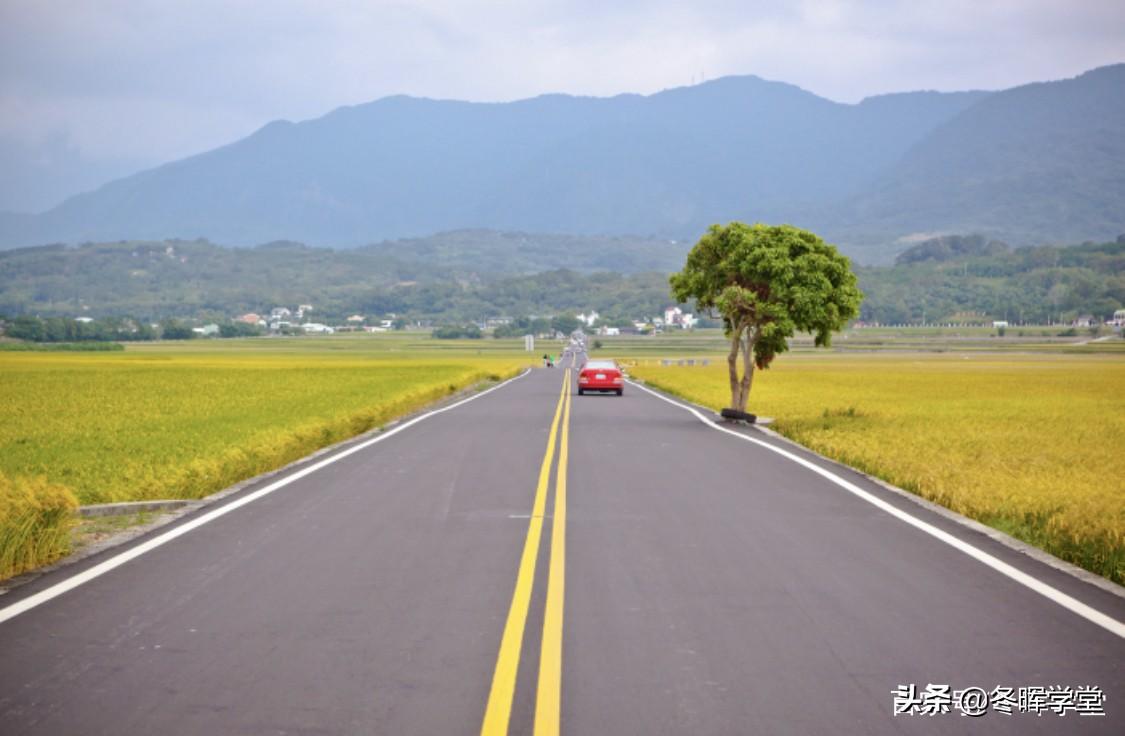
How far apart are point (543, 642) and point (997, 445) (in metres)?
17.9

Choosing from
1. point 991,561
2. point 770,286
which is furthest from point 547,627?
point 770,286

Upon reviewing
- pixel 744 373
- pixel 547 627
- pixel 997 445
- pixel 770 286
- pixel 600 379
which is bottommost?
pixel 997 445

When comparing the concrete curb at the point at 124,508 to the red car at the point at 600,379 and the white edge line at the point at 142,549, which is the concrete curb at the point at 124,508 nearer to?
the white edge line at the point at 142,549

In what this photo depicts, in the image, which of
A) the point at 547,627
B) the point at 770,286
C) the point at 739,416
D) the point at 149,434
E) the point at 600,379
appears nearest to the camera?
the point at 547,627

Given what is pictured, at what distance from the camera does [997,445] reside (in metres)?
22.5

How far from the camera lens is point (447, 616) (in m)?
7.77

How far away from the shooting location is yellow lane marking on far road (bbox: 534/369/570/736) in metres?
5.70

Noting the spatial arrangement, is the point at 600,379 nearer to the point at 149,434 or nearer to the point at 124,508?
the point at 149,434

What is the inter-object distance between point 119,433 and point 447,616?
1866cm

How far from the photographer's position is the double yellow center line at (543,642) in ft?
18.7

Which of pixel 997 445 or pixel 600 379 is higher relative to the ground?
pixel 600 379

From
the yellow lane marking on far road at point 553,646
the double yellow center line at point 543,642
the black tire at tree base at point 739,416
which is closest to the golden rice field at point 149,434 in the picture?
the double yellow center line at point 543,642

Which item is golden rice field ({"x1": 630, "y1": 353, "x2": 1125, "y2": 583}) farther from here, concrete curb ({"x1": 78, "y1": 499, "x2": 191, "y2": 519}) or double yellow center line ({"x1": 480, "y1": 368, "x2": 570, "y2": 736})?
concrete curb ({"x1": 78, "y1": 499, "x2": 191, "y2": 519})

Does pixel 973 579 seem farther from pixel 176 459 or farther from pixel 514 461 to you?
pixel 176 459
